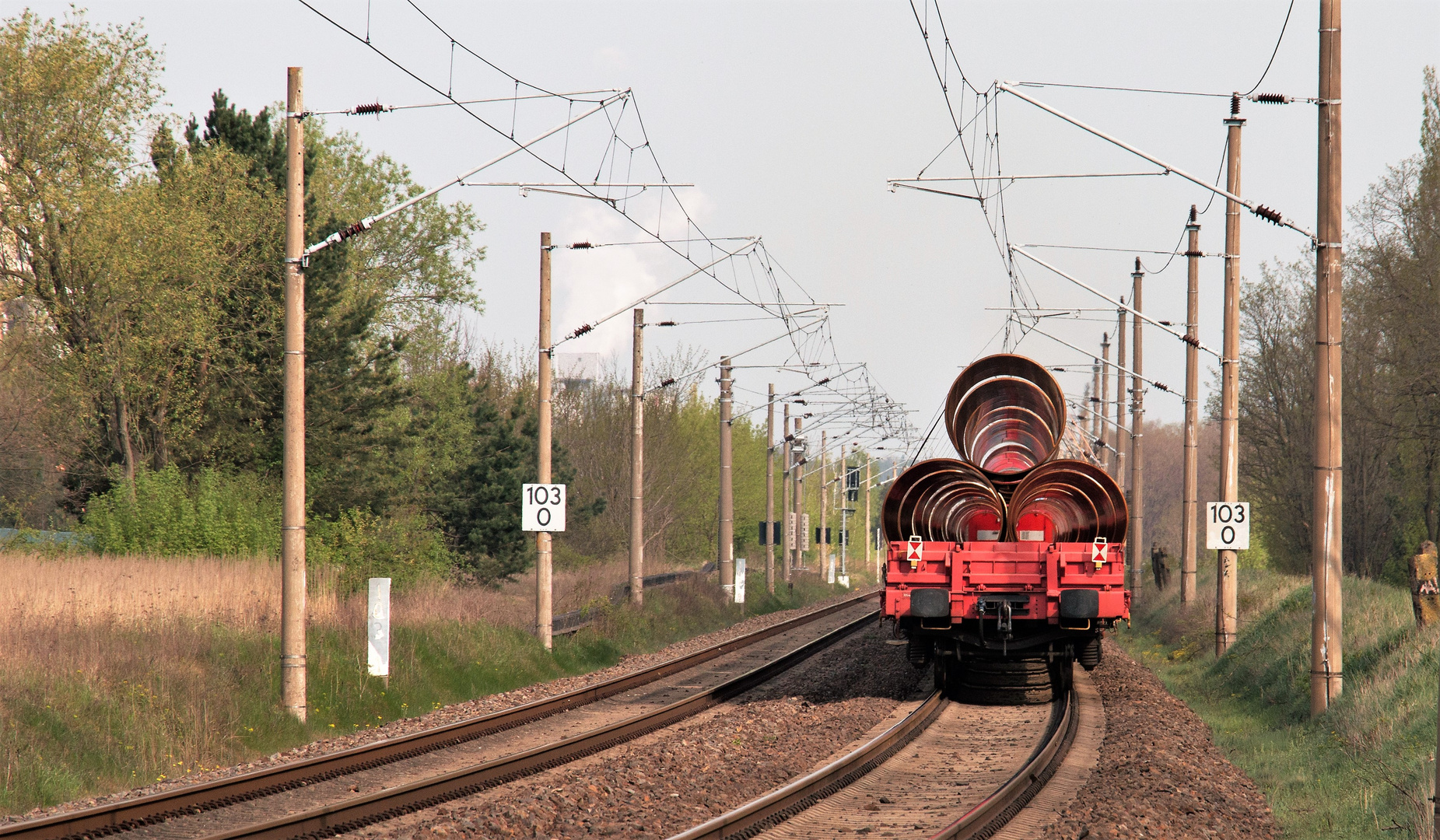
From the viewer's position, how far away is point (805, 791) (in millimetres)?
11000

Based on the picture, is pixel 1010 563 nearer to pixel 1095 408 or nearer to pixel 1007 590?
pixel 1007 590

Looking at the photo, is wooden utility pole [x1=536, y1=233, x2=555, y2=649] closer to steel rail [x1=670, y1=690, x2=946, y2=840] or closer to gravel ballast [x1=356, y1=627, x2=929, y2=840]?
gravel ballast [x1=356, y1=627, x2=929, y2=840]

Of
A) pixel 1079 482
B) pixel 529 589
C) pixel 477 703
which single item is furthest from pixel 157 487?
pixel 529 589

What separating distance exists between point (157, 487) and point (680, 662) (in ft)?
36.9

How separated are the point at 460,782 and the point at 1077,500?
10.2 m

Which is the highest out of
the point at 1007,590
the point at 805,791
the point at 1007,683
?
the point at 1007,590

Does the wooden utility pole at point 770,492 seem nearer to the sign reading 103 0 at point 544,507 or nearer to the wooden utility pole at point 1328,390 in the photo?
the sign reading 103 0 at point 544,507

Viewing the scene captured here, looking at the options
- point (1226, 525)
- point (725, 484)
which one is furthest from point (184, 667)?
point (725, 484)

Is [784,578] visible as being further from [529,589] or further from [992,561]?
[992,561]

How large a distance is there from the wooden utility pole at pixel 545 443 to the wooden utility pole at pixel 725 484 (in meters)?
12.3

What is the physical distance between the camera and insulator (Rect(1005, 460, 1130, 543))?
1720 cm

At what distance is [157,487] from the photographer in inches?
1014

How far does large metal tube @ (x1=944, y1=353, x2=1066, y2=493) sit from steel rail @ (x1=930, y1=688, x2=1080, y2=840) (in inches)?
239

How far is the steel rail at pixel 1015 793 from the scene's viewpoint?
950cm
